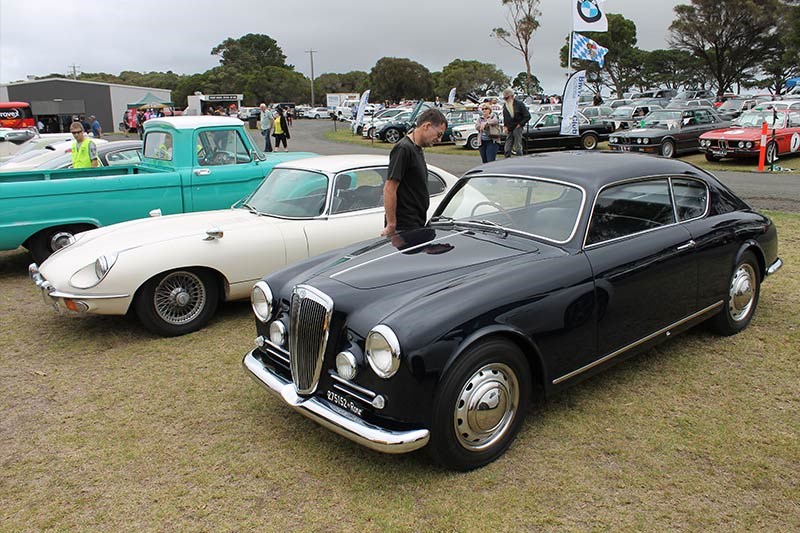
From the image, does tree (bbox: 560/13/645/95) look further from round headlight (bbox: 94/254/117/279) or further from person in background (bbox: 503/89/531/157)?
round headlight (bbox: 94/254/117/279)

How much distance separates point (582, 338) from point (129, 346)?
3803 mm

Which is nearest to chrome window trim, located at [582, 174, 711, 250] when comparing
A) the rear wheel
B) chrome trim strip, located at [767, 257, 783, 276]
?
chrome trim strip, located at [767, 257, 783, 276]

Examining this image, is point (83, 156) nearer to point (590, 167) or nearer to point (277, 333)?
point (277, 333)

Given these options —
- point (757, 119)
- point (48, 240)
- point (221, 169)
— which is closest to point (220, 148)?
point (221, 169)

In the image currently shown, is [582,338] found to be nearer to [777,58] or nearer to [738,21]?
[738,21]

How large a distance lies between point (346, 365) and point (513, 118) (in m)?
10.4

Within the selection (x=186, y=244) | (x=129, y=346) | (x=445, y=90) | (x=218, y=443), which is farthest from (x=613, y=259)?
(x=445, y=90)

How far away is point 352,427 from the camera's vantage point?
3.12 metres

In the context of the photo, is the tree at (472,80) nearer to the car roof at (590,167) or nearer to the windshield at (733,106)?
the windshield at (733,106)

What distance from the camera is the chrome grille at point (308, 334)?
3.40m

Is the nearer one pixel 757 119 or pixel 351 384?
pixel 351 384

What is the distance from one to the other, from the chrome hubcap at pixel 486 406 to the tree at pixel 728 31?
60015 mm

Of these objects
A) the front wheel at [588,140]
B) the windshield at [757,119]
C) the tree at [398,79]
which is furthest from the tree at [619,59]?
the windshield at [757,119]

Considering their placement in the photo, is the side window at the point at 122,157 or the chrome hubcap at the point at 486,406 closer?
the chrome hubcap at the point at 486,406
